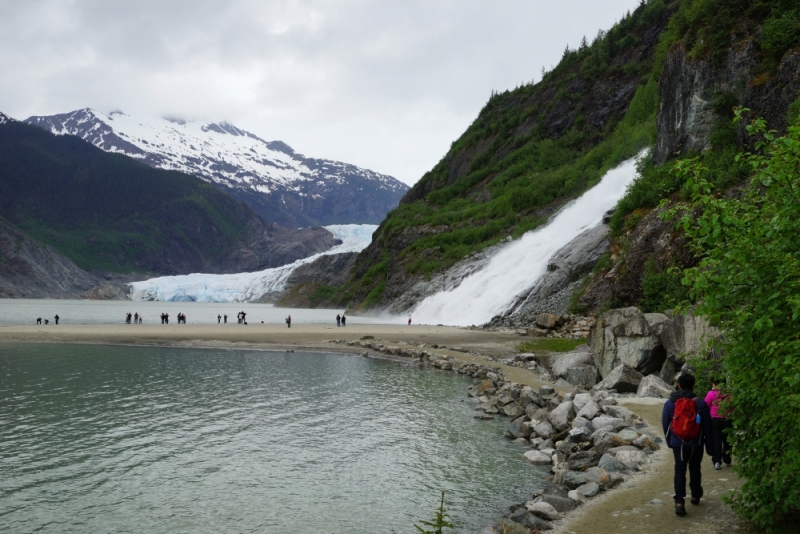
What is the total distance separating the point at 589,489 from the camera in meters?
10.9

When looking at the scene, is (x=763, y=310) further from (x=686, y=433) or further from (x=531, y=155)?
(x=531, y=155)

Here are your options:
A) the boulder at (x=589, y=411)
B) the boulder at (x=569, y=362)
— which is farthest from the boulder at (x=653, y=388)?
the boulder at (x=569, y=362)

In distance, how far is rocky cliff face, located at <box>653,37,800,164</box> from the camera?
31.6 meters

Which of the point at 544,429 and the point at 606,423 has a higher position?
the point at 606,423

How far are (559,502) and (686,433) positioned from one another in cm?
275

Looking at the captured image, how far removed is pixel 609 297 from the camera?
36719 millimetres

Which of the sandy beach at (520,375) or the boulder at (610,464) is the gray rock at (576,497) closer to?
the sandy beach at (520,375)

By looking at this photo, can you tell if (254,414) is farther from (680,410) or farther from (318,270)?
(318,270)

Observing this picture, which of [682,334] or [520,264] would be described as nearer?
[682,334]

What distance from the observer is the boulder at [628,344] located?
2091 centimetres

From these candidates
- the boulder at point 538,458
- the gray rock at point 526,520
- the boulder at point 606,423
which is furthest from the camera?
the boulder at point 606,423

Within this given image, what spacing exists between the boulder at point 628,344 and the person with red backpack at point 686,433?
12.3 m

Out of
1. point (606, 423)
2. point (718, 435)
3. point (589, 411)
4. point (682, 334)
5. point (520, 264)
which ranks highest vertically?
point (520, 264)

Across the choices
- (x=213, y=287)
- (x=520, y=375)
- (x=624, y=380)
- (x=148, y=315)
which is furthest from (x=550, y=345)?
(x=213, y=287)
